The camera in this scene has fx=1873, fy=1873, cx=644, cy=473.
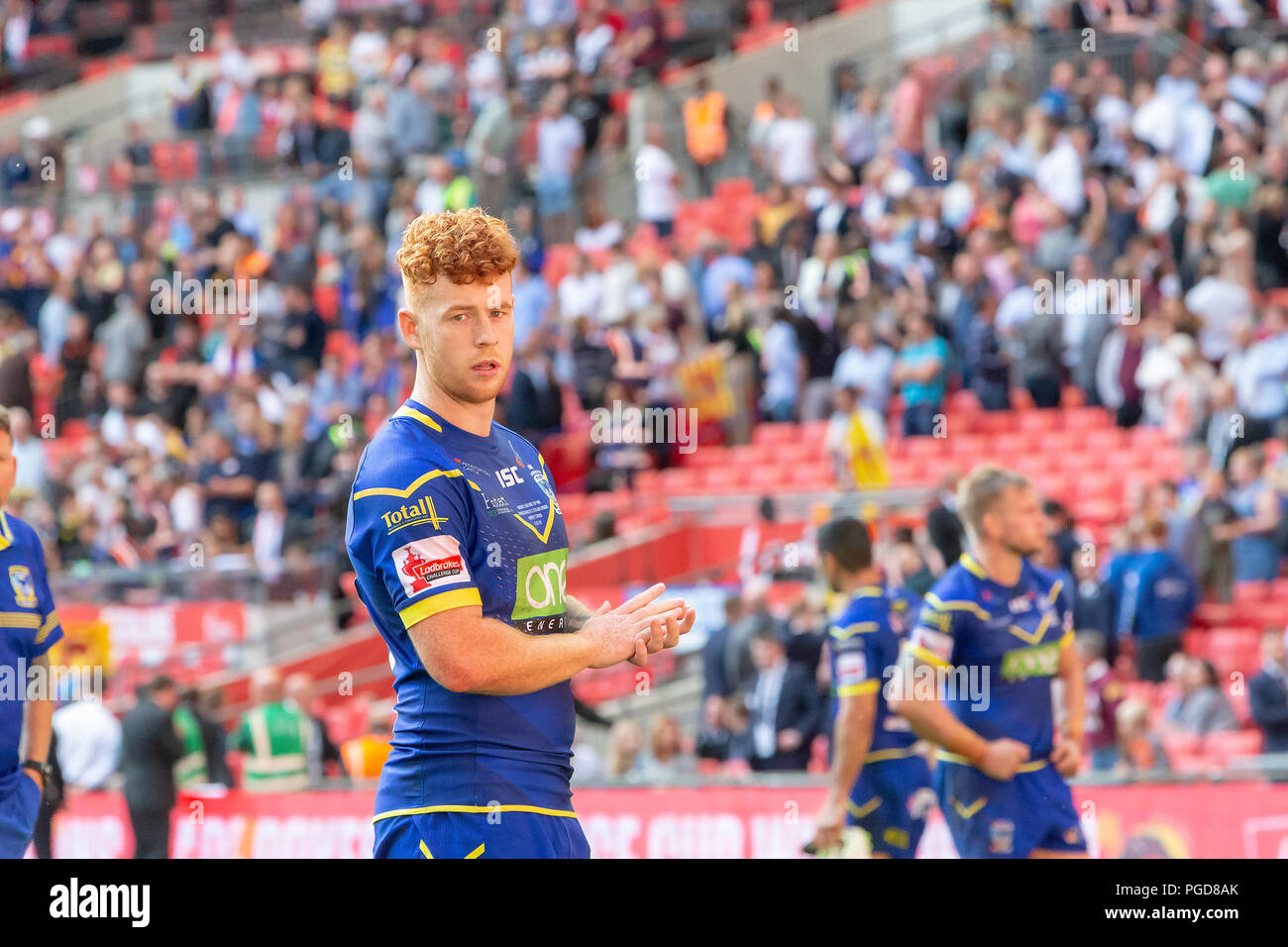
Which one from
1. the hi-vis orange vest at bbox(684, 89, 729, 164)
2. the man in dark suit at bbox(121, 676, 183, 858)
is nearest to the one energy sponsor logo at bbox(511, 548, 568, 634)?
the man in dark suit at bbox(121, 676, 183, 858)

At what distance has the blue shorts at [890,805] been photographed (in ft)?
24.3

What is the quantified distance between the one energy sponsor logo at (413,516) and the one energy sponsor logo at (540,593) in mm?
241

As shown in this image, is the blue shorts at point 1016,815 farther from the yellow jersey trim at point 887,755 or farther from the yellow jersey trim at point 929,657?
the yellow jersey trim at point 887,755

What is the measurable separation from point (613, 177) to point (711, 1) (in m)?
4.34

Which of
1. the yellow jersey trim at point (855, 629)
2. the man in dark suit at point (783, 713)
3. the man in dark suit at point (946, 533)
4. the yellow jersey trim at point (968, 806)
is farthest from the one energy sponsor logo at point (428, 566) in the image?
the man in dark suit at point (783, 713)

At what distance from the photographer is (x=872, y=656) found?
7.33 m

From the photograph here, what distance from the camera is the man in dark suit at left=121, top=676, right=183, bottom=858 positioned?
10.5 meters

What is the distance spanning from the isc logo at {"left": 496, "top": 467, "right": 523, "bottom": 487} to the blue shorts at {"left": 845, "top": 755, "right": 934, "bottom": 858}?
11.8 feet

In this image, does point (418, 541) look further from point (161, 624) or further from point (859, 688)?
point (161, 624)

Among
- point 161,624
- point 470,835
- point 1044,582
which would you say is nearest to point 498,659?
point 470,835

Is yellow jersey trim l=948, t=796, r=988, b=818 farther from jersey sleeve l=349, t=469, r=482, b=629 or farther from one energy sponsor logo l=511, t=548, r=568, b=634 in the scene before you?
jersey sleeve l=349, t=469, r=482, b=629

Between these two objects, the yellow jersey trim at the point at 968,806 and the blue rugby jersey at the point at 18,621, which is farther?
the yellow jersey trim at the point at 968,806
